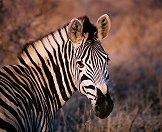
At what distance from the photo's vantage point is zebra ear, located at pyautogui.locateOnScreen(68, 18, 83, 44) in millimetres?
5689

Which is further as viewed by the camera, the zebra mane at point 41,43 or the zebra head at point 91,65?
the zebra mane at point 41,43

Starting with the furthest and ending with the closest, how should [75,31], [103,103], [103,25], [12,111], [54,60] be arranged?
[103,25]
[54,60]
[75,31]
[103,103]
[12,111]

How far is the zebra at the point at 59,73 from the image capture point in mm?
5332

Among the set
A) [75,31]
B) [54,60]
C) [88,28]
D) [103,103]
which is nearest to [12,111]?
[103,103]

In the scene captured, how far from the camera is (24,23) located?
33.6 feet

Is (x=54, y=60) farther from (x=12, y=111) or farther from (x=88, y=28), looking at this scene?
(x=12, y=111)

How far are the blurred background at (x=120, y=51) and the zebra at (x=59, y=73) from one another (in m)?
0.88

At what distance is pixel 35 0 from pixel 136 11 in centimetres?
1692

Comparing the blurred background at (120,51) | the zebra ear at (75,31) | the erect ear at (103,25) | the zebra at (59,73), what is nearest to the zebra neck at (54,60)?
the zebra at (59,73)

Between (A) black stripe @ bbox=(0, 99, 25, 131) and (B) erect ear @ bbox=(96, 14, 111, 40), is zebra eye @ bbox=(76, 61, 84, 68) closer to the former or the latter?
(B) erect ear @ bbox=(96, 14, 111, 40)

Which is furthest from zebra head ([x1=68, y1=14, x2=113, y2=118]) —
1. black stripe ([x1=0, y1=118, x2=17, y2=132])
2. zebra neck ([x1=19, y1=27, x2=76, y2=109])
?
black stripe ([x1=0, y1=118, x2=17, y2=132])

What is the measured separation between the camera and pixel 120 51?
21.1m

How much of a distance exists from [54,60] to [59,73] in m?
0.17

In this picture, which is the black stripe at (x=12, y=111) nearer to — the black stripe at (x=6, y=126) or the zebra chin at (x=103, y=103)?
the black stripe at (x=6, y=126)
